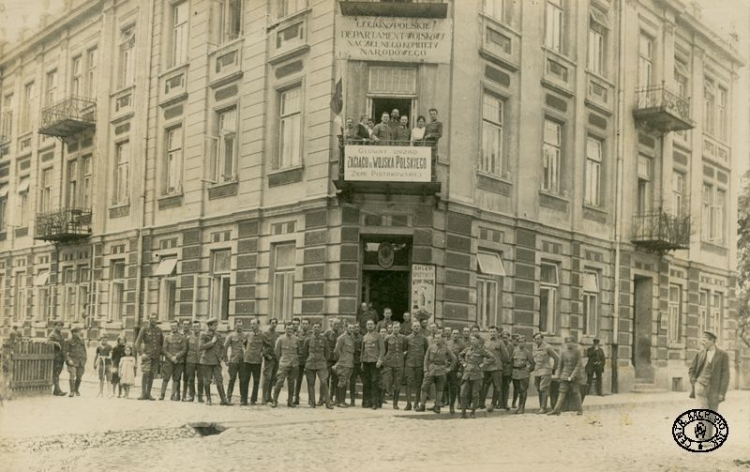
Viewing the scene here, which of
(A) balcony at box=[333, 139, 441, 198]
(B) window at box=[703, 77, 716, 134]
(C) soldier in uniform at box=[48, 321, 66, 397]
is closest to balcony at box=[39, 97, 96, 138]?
(C) soldier in uniform at box=[48, 321, 66, 397]

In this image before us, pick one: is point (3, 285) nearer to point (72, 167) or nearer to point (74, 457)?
point (72, 167)

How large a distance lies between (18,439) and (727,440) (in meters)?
9.25

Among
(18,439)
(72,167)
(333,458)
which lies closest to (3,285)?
(72,167)

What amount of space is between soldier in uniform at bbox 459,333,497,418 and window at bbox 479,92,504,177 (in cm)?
456

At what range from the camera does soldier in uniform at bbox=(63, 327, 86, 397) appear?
659 inches

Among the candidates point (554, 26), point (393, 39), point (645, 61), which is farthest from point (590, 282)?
point (393, 39)

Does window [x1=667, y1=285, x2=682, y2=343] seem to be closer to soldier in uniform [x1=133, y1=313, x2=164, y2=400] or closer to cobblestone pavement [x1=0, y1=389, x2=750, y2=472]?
cobblestone pavement [x1=0, y1=389, x2=750, y2=472]

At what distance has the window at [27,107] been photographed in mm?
15695

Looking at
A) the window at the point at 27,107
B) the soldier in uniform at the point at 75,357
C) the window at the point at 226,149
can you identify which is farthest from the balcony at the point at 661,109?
the soldier in uniform at the point at 75,357

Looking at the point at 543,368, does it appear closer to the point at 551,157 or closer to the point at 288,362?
the point at 288,362

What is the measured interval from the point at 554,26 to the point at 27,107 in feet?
39.6

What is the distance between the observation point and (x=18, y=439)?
10180mm

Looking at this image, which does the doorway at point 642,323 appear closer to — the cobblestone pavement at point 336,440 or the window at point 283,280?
the cobblestone pavement at point 336,440

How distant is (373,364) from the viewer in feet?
51.0
